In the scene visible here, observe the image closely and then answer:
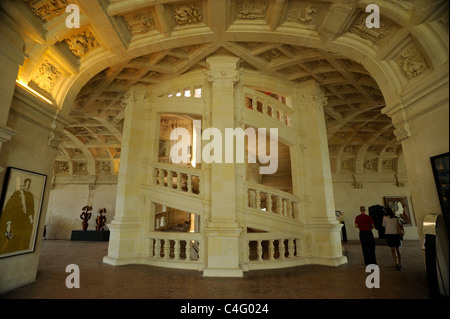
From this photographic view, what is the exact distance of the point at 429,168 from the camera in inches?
140

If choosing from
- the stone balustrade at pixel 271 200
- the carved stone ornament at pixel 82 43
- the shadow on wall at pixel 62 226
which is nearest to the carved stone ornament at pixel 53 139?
the carved stone ornament at pixel 82 43

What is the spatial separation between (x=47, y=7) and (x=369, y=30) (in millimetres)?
6138

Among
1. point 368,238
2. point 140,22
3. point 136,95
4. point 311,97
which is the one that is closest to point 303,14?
point 311,97

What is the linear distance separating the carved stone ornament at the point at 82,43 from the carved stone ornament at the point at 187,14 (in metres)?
1.91

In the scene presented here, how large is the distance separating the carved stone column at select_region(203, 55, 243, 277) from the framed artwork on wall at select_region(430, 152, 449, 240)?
11.9ft

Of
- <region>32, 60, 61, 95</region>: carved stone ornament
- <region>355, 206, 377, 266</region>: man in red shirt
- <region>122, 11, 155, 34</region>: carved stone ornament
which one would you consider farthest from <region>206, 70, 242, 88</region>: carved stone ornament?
<region>355, 206, 377, 266</region>: man in red shirt

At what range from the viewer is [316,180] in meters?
6.62

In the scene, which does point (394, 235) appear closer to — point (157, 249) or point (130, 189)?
point (157, 249)

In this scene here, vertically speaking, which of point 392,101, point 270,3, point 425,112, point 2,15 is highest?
point 270,3

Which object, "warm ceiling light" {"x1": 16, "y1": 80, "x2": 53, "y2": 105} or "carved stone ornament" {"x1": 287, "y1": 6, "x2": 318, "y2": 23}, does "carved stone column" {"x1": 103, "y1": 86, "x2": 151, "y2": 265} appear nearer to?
"warm ceiling light" {"x1": 16, "y1": 80, "x2": 53, "y2": 105}

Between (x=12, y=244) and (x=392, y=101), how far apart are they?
7489mm

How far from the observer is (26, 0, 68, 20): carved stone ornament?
3.83 metres
